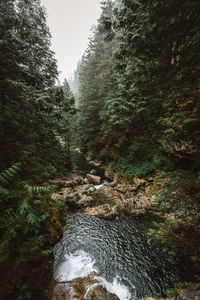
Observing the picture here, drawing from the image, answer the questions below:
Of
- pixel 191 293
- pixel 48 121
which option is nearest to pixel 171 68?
pixel 48 121

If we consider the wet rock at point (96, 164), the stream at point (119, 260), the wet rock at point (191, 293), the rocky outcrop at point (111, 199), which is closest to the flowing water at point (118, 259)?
the stream at point (119, 260)

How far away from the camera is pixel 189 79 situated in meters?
3.74

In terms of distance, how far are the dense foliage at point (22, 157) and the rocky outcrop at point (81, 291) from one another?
2.00ft

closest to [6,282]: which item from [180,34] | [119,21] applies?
[180,34]

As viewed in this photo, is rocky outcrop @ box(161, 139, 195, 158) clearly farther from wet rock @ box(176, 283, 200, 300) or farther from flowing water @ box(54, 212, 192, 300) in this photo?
wet rock @ box(176, 283, 200, 300)

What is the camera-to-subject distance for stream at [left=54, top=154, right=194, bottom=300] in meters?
4.01

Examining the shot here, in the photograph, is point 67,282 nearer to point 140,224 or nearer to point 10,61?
point 140,224

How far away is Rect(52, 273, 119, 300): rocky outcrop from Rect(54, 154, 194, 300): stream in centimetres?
36

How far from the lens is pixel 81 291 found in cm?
349

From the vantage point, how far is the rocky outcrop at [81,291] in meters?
3.29

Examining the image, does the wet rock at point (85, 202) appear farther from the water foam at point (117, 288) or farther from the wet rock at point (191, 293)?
the wet rock at point (191, 293)

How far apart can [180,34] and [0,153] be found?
5956 millimetres

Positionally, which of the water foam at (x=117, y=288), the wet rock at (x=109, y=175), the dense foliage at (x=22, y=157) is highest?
the dense foliage at (x=22, y=157)

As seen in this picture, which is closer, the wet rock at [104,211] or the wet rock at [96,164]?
the wet rock at [104,211]
